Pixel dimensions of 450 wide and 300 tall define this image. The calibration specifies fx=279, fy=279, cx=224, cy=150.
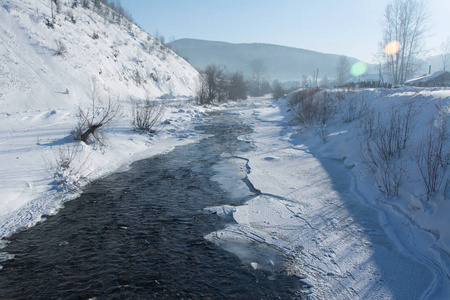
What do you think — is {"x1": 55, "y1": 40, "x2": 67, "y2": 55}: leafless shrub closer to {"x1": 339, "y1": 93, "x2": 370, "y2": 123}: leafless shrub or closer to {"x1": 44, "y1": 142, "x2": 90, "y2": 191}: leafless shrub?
{"x1": 44, "y1": 142, "x2": 90, "y2": 191}: leafless shrub

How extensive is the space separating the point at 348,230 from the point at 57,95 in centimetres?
1645

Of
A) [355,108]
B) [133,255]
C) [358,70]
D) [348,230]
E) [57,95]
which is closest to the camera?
[133,255]

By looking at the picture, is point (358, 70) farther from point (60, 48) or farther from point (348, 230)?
point (348, 230)

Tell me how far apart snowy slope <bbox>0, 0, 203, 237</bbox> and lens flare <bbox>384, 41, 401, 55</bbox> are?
3002 cm

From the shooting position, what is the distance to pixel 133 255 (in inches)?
150

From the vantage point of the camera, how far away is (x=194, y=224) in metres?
4.77

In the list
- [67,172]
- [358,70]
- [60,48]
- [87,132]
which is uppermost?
[358,70]

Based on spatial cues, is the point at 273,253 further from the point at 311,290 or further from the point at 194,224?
the point at 194,224

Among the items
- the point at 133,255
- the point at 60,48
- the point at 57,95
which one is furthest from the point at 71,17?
the point at 133,255

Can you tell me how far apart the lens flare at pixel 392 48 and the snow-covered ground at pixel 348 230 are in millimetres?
36546

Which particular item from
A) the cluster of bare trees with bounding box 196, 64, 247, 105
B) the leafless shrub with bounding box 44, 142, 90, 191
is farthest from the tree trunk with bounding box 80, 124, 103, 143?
the cluster of bare trees with bounding box 196, 64, 247, 105

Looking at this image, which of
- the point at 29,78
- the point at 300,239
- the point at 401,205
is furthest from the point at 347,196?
the point at 29,78

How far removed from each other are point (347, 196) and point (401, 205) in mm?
1085

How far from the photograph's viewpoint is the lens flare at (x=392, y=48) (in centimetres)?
3750
